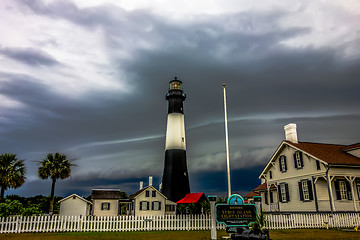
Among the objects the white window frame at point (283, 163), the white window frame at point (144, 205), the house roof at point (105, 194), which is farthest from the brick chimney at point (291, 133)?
the house roof at point (105, 194)

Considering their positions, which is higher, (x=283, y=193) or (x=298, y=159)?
(x=298, y=159)

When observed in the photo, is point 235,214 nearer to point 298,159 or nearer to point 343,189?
point 298,159

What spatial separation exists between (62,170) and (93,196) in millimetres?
6525

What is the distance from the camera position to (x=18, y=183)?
33.4m

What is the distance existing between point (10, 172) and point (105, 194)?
43.8ft

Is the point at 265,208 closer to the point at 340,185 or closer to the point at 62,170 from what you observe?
the point at 340,185

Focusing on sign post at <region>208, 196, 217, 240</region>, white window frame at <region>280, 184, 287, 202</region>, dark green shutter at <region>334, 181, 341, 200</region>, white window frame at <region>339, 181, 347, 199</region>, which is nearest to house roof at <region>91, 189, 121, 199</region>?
white window frame at <region>280, 184, 287, 202</region>

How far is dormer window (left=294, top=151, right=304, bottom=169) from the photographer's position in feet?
86.6

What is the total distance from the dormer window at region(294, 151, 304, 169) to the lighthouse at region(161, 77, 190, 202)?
17814 millimetres

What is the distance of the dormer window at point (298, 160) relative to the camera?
26.4 m

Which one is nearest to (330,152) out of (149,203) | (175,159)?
(175,159)

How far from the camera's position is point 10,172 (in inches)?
1313

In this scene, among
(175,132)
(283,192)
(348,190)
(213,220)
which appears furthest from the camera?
(175,132)

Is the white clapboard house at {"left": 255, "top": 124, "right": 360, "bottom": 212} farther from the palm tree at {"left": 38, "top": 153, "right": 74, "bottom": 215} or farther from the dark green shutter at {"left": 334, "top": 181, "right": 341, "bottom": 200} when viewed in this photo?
the palm tree at {"left": 38, "top": 153, "right": 74, "bottom": 215}
